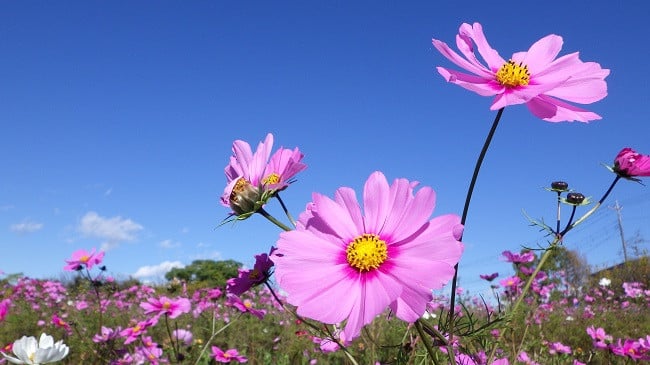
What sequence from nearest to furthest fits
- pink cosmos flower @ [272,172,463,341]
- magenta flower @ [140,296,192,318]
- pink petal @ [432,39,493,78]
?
pink cosmos flower @ [272,172,463,341] < pink petal @ [432,39,493,78] < magenta flower @ [140,296,192,318]

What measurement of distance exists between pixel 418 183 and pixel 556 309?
691 cm

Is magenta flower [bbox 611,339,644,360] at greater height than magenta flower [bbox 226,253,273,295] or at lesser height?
greater

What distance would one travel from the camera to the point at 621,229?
2144 cm

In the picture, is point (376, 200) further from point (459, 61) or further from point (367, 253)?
point (459, 61)

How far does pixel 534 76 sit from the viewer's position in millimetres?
1068

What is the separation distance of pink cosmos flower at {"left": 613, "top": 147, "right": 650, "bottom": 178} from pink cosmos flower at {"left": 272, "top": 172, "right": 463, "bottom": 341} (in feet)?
2.31

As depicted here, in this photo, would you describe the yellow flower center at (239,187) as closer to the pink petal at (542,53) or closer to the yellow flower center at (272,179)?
the yellow flower center at (272,179)

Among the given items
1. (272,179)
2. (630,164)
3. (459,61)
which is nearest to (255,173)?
(272,179)

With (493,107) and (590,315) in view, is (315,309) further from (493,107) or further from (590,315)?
(590,315)

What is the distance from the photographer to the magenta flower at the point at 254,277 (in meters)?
1.26

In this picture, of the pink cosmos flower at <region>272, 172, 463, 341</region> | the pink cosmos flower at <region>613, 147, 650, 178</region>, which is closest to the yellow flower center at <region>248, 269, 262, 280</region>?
the pink cosmos flower at <region>272, 172, 463, 341</region>

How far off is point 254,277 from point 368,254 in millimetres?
482

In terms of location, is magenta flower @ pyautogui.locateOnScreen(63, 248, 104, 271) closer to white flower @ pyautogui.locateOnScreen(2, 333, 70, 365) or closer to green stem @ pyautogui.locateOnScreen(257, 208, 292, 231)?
white flower @ pyautogui.locateOnScreen(2, 333, 70, 365)

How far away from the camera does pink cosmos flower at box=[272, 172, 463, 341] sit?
0.78 meters
